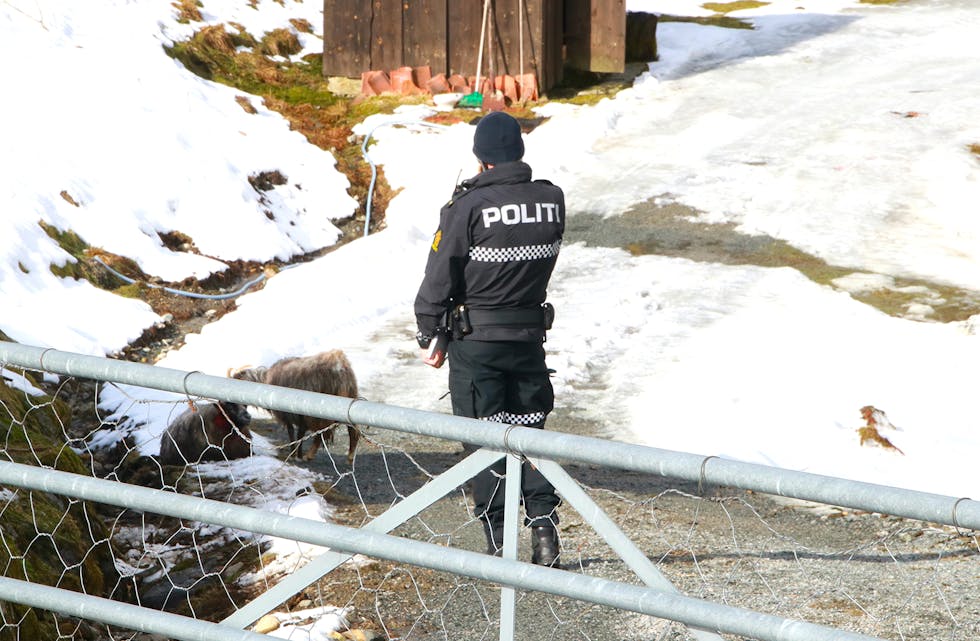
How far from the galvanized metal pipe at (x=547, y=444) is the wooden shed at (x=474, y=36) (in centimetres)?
1197

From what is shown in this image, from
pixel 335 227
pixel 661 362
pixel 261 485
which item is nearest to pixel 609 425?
pixel 661 362

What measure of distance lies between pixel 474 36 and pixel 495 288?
10.4 metres

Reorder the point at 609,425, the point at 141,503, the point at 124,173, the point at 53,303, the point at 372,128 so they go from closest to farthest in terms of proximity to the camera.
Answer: the point at 141,503 → the point at 609,425 → the point at 53,303 → the point at 124,173 → the point at 372,128

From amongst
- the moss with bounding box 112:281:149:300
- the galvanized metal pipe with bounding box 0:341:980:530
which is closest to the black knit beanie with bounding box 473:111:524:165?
the galvanized metal pipe with bounding box 0:341:980:530

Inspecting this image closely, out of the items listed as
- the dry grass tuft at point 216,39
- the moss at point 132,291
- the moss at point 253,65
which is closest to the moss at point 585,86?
the moss at point 253,65

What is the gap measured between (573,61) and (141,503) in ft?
43.1

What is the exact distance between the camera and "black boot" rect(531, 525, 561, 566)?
4883mm

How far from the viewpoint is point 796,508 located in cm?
598

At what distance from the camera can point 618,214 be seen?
11117mm

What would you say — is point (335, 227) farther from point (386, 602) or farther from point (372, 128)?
point (386, 602)

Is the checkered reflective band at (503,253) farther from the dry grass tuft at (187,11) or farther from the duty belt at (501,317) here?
the dry grass tuft at (187,11)

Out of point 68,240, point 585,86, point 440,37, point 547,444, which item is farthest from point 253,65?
point 547,444

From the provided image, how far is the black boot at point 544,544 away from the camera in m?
4.88

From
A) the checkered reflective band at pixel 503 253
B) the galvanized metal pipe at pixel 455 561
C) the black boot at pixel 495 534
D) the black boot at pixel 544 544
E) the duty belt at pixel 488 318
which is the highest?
the checkered reflective band at pixel 503 253
